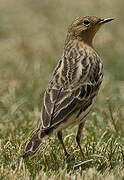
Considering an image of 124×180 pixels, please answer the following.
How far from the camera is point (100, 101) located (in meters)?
10.4

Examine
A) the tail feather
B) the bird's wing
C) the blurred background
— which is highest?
the blurred background

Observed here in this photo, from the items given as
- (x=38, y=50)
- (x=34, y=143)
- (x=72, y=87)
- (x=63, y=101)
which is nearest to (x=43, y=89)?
(x=38, y=50)

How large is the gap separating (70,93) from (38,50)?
257 inches

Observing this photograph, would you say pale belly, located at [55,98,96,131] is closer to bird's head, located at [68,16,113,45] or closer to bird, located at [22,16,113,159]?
bird, located at [22,16,113,159]

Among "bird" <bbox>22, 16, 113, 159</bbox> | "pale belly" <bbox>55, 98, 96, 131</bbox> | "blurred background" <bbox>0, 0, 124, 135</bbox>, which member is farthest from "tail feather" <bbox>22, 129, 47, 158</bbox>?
"blurred background" <bbox>0, 0, 124, 135</bbox>

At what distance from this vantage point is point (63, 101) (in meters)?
6.90

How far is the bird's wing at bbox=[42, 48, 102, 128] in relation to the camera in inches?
264

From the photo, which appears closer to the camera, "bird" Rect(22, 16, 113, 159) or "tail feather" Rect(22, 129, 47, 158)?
"tail feather" Rect(22, 129, 47, 158)

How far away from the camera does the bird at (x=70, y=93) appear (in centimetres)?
666

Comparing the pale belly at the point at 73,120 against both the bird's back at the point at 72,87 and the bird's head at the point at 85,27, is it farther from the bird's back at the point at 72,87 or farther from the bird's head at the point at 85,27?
the bird's head at the point at 85,27

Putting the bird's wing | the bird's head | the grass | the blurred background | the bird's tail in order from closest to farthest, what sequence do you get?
the bird's tail → the grass → the bird's wing → the bird's head → the blurred background

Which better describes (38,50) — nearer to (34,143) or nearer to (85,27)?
(85,27)

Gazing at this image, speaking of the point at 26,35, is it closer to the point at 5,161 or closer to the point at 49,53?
the point at 49,53

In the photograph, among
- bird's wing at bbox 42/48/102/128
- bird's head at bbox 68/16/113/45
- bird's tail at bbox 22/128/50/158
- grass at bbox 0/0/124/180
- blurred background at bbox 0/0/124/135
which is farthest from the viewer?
blurred background at bbox 0/0/124/135
